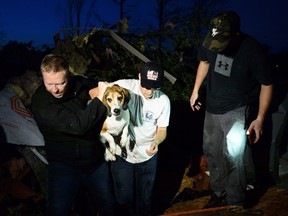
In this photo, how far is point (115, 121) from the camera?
127 inches

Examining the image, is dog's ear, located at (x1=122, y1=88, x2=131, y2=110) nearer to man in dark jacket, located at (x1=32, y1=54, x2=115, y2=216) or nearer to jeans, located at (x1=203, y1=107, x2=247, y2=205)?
man in dark jacket, located at (x1=32, y1=54, x2=115, y2=216)

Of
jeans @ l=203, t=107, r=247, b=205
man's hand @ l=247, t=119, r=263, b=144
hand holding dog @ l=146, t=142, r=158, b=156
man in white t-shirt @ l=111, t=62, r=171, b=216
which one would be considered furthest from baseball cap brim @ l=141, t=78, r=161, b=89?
man's hand @ l=247, t=119, r=263, b=144

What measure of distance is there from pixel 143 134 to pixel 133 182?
2.26 feet

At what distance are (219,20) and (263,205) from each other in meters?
2.80

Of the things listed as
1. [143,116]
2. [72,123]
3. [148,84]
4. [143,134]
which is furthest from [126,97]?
[72,123]

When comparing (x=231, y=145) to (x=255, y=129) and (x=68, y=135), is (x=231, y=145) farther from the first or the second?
(x=68, y=135)

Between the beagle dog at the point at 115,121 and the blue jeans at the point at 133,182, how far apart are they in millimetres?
201

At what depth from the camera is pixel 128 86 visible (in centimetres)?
341

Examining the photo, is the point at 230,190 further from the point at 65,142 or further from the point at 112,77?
the point at 112,77

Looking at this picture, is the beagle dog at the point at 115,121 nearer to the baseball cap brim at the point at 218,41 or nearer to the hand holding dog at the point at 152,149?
the hand holding dog at the point at 152,149

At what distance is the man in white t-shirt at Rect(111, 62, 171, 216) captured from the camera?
10.9 ft

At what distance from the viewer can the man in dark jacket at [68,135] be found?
9.13 feet

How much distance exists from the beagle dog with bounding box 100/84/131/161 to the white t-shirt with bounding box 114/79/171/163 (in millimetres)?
A: 114

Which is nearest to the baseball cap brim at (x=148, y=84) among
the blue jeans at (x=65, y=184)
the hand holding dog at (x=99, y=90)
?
the hand holding dog at (x=99, y=90)
